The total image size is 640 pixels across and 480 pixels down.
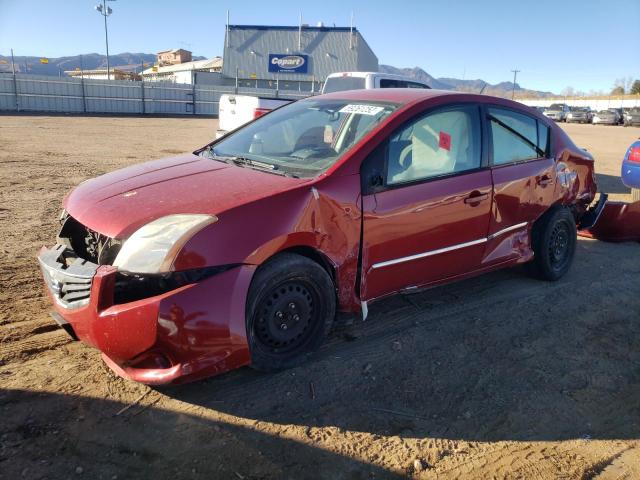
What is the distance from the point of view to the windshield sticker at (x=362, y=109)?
3779 mm

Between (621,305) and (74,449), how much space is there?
432 centimetres

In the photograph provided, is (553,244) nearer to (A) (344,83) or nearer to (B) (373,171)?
(B) (373,171)

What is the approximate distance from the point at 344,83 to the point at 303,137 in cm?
784

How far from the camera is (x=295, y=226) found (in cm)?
302

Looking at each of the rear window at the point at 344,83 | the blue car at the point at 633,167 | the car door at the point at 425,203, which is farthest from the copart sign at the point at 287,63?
the car door at the point at 425,203

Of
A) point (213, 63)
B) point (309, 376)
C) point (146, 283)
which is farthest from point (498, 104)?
point (213, 63)

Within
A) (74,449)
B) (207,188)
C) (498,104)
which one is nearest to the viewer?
(74,449)

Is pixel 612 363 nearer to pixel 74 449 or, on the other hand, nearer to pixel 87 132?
pixel 74 449

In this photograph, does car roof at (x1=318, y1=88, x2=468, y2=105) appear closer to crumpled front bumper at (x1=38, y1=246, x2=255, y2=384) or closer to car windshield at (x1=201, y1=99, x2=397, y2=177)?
car windshield at (x1=201, y1=99, x2=397, y2=177)

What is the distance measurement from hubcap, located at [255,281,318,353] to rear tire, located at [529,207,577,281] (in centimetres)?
254

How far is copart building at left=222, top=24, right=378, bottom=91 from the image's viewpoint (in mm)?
47719

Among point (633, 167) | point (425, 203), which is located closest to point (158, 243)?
point (425, 203)

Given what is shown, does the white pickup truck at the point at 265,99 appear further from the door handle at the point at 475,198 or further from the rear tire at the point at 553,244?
the door handle at the point at 475,198

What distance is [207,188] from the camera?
10.4ft
